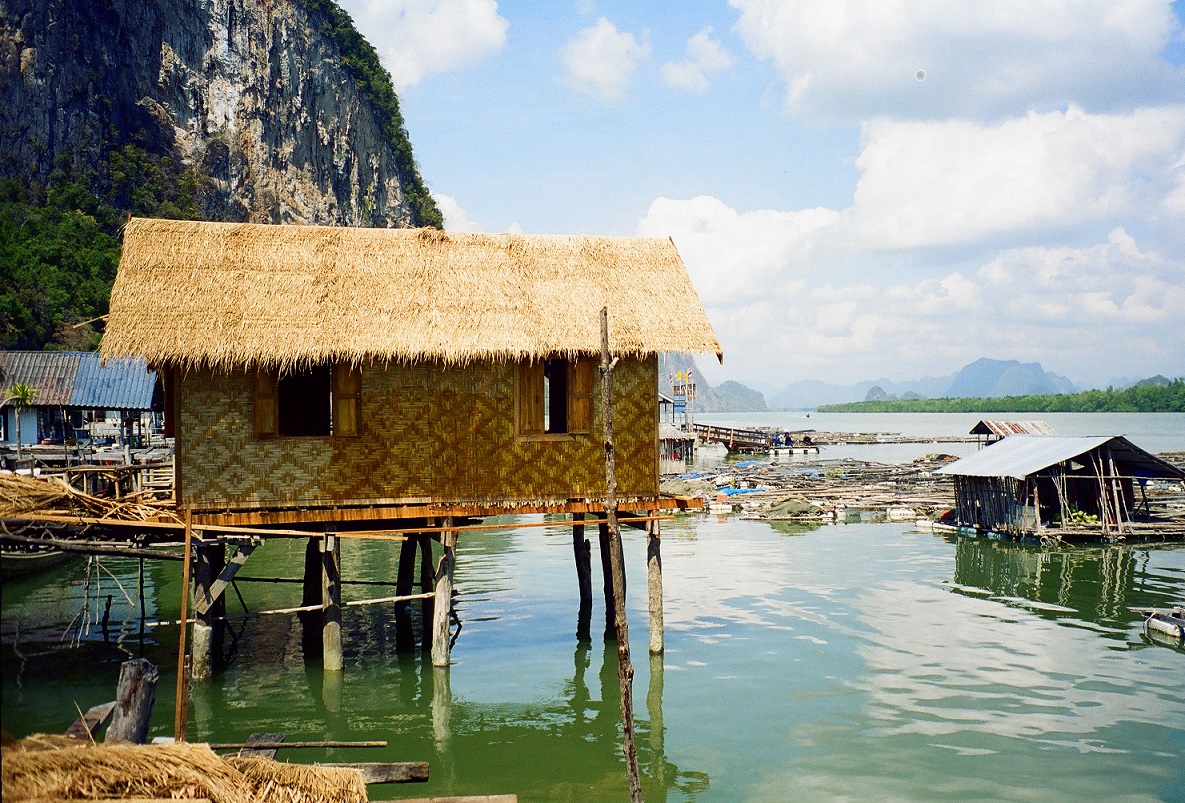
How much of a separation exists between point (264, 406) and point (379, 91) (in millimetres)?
74477

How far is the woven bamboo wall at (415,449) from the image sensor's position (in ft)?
45.1

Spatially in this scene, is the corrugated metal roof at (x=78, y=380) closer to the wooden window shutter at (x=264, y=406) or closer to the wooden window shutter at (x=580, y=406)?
the wooden window shutter at (x=264, y=406)

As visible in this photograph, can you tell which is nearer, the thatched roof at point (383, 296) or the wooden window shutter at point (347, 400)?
the thatched roof at point (383, 296)

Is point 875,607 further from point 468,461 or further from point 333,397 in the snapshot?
point 333,397

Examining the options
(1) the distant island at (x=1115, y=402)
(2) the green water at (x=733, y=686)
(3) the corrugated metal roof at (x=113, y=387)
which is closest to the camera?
(2) the green water at (x=733, y=686)

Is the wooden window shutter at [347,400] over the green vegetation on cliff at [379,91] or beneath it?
beneath

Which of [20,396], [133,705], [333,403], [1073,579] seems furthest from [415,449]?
[20,396]

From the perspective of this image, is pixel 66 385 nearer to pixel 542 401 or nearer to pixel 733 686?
pixel 542 401

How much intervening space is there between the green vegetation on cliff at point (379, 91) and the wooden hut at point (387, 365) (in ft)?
211

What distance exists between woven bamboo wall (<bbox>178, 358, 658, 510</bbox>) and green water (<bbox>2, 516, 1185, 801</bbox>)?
3.10 meters

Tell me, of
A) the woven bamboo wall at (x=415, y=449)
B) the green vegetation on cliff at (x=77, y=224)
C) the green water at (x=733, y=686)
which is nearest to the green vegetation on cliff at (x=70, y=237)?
the green vegetation on cliff at (x=77, y=224)

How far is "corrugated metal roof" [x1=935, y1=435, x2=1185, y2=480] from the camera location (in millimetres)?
27328

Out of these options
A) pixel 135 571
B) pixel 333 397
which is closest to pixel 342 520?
pixel 333 397

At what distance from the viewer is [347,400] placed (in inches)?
556
